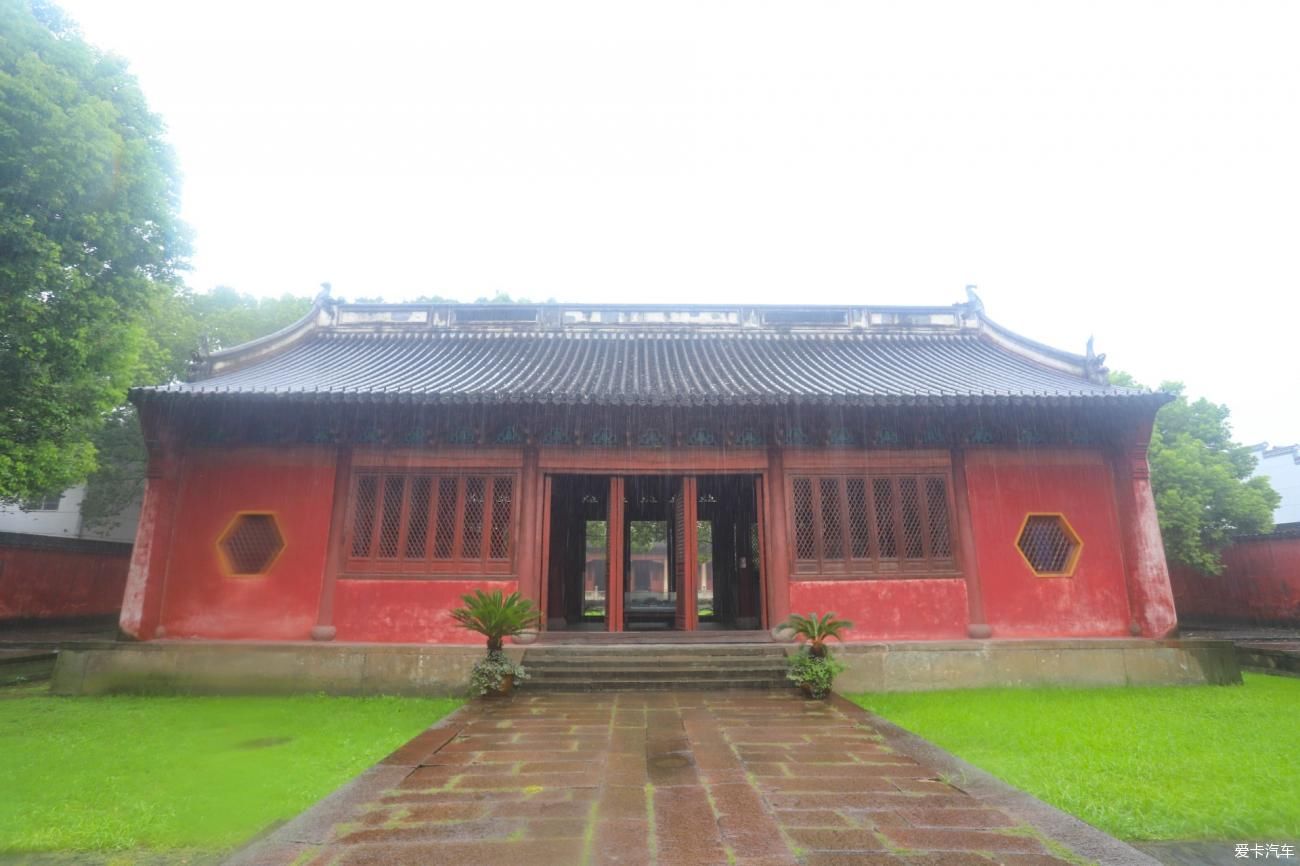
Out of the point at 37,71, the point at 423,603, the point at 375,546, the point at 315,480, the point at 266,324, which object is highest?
the point at 266,324

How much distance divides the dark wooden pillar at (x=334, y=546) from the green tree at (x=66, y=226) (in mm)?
3375

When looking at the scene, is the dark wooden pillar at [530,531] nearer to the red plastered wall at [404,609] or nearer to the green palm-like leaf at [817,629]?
the red plastered wall at [404,609]

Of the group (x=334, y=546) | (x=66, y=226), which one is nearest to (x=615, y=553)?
(x=334, y=546)

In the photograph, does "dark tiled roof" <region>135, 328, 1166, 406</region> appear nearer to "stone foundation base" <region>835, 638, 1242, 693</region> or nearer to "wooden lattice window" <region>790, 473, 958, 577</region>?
"wooden lattice window" <region>790, 473, 958, 577</region>

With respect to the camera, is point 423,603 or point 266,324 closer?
point 423,603

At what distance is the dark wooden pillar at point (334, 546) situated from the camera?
884cm

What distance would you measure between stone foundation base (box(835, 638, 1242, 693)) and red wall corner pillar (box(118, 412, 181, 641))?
9631mm

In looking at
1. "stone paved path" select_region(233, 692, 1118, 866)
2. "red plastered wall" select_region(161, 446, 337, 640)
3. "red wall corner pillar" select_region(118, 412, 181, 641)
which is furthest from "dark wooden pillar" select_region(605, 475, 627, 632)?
"red wall corner pillar" select_region(118, 412, 181, 641)

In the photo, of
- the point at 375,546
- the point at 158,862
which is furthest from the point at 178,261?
the point at 158,862

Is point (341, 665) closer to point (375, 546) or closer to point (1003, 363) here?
point (375, 546)

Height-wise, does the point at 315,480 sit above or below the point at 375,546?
above

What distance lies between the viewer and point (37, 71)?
7223mm

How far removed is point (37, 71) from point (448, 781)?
9.23 meters

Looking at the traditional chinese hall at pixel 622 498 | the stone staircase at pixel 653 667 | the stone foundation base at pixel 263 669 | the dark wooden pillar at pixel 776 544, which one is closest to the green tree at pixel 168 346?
the traditional chinese hall at pixel 622 498
